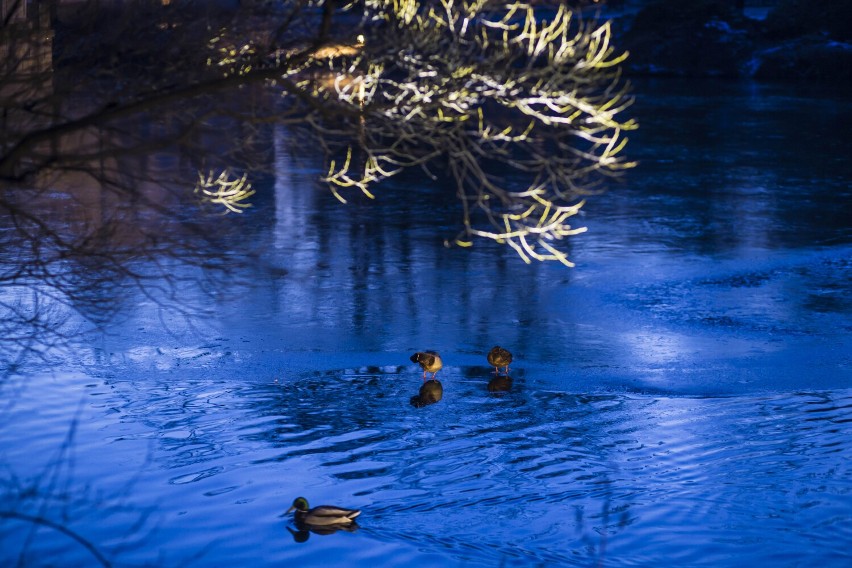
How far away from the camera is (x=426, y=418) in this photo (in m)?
8.91

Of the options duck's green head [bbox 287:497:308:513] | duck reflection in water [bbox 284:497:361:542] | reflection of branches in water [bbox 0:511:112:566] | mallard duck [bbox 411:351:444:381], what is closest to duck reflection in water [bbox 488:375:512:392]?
mallard duck [bbox 411:351:444:381]

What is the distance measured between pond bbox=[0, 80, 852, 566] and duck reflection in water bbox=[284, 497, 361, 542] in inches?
1.6

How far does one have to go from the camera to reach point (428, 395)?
361 inches

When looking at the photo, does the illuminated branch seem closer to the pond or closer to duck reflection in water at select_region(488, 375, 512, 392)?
the pond

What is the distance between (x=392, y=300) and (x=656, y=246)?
415 cm

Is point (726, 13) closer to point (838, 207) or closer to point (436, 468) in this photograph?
point (838, 207)

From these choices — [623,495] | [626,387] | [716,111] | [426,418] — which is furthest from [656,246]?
[716,111]

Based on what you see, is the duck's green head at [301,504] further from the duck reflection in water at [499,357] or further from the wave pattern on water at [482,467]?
the duck reflection in water at [499,357]

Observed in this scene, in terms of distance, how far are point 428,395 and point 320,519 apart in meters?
2.29

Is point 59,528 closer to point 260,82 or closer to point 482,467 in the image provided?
point 482,467

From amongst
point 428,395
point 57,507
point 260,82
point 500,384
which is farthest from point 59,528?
point 500,384

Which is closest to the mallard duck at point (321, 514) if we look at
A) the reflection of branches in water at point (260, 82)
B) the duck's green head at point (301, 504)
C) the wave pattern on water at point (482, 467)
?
the duck's green head at point (301, 504)

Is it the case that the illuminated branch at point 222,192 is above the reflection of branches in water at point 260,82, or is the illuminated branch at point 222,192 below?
below

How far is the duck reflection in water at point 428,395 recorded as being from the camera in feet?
30.1
